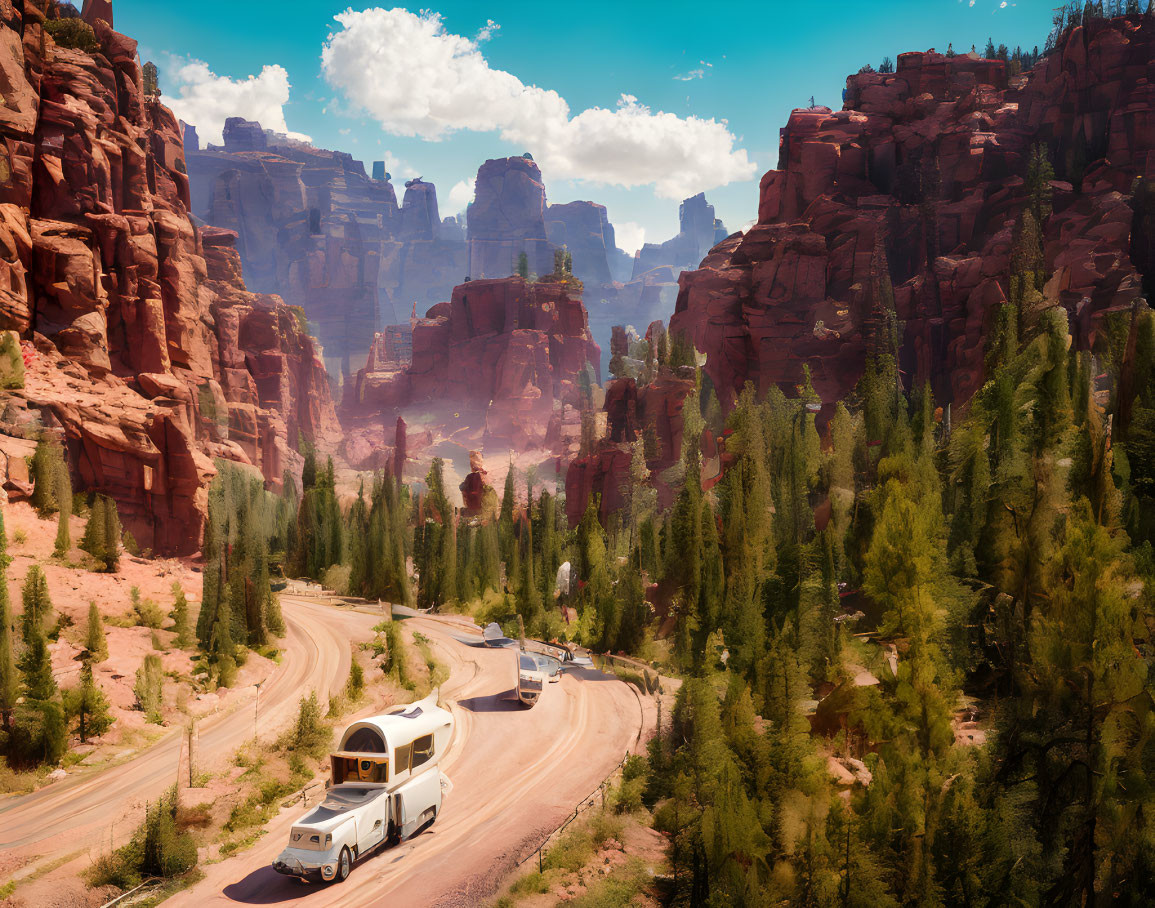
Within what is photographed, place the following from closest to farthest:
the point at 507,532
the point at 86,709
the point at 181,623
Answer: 1. the point at 86,709
2. the point at 181,623
3. the point at 507,532

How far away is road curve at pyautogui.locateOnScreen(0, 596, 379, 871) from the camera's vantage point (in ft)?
72.6

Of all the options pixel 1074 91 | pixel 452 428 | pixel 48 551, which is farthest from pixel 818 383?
pixel 452 428

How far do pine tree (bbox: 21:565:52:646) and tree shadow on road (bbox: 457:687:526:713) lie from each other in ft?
51.1

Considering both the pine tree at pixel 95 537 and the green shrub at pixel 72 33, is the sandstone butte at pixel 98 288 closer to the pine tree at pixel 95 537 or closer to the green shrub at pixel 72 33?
the green shrub at pixel 72 33

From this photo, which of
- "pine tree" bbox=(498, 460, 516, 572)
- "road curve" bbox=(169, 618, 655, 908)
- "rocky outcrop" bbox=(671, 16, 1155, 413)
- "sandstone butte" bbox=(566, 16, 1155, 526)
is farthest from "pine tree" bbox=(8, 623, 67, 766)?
"rocky outcrop" bbox=(671, 16, 1155, 413)

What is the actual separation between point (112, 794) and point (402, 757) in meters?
11.7

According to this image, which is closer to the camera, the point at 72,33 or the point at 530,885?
the point at 530,885

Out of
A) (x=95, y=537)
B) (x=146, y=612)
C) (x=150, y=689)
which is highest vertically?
(x=95, y=537)

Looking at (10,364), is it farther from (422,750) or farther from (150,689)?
(422,750)

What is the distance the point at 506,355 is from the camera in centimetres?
18225

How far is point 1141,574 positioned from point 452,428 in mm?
171971

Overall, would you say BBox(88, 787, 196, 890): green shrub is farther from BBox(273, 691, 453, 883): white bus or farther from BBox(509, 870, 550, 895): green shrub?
BBox(509, 870, 550, 895): green shrub

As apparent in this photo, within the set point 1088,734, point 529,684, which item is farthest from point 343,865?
point 1088,734

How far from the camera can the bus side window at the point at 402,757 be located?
19.9 m
